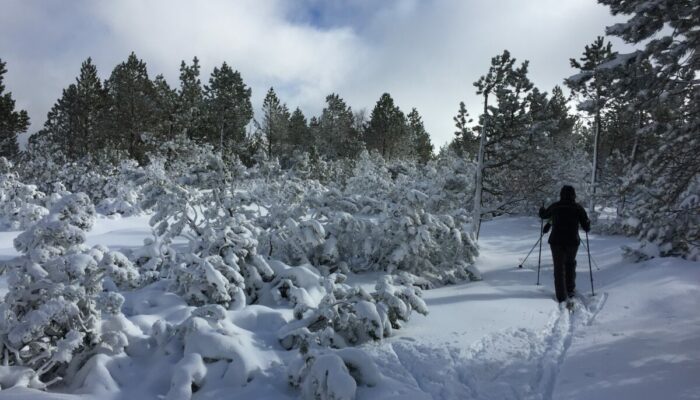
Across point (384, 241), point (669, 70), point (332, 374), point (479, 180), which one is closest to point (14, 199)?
point (384, 241)

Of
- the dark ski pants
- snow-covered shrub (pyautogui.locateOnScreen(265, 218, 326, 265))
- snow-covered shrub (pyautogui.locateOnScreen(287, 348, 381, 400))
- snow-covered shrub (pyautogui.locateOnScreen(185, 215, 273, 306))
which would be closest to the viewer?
snow-covered shrub (pyautogui.locateOnScreen(287, 348, 381, 400))

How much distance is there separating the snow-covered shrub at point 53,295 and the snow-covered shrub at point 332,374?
1897 mm

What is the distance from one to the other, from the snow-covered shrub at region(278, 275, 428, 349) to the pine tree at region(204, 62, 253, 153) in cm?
3225

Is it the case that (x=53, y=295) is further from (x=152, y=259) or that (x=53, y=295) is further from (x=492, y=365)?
(x=492, y=365)

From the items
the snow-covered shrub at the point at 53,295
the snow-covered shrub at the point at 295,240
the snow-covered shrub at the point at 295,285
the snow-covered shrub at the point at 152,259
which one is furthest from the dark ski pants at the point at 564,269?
the snow-covered shrub at the point at 53,295

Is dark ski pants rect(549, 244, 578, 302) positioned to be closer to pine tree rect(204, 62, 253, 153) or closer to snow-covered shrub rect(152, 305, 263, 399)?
snow-covered shrub rect(152, 305, 263, 399)

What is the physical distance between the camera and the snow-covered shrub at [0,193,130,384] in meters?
3.37

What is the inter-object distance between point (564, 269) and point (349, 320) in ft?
13.6

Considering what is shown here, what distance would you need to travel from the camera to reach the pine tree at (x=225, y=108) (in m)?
35.9

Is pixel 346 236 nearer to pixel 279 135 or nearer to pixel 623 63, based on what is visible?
pixel 623 63

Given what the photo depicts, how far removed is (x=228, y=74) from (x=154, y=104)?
754 cm

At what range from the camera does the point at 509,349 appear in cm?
454

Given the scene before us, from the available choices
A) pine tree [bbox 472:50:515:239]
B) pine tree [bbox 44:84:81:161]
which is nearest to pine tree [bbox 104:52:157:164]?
pine tree [bbox 44:84:81:161]

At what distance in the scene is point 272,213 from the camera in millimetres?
7879
